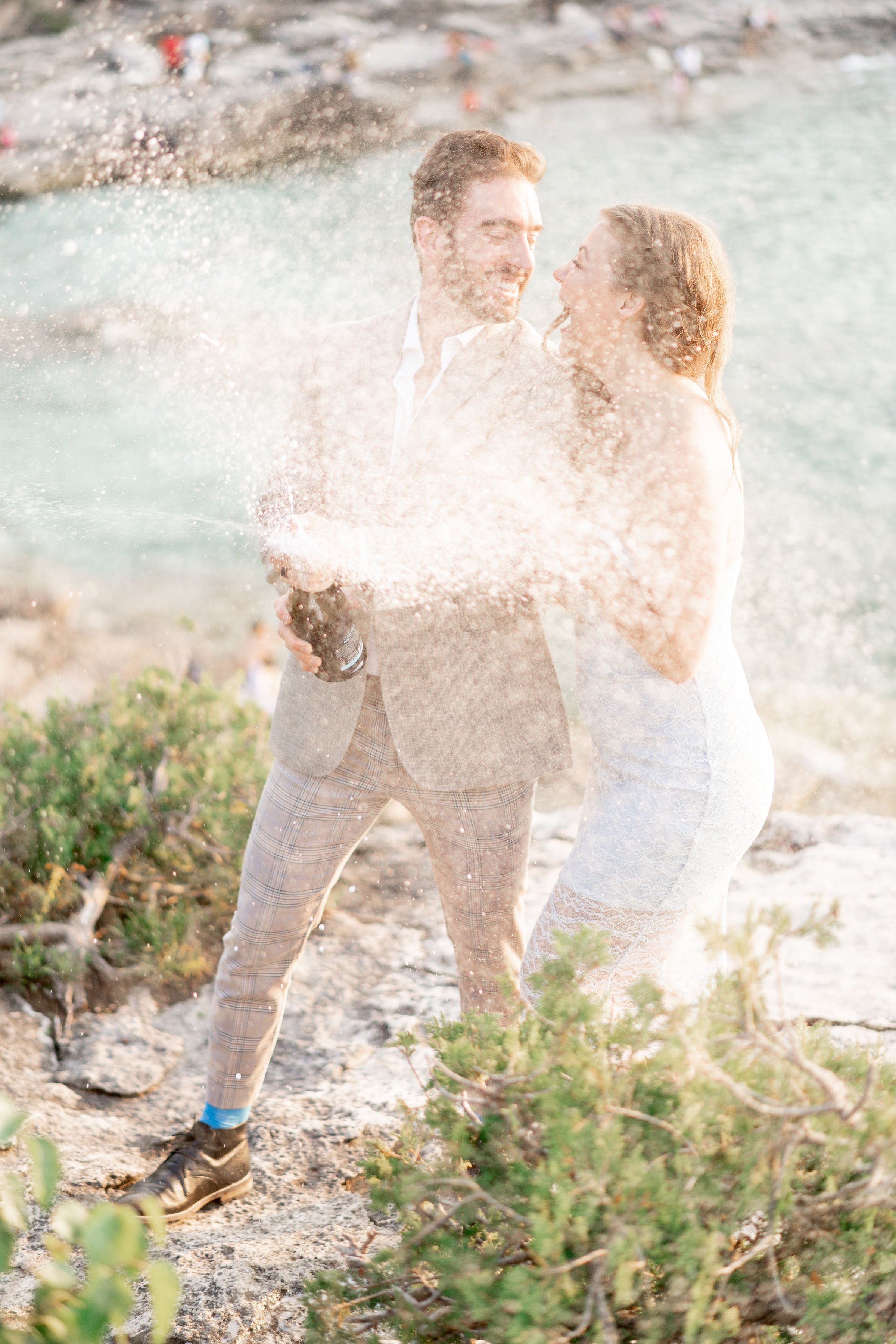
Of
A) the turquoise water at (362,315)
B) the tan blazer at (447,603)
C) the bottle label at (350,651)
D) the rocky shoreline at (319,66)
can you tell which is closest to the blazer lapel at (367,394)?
the tan blazer at (447,603)

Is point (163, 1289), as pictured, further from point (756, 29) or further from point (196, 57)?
point (756, 29)

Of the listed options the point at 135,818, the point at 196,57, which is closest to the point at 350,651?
the point at 135,818

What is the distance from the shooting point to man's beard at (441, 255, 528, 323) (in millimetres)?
1837

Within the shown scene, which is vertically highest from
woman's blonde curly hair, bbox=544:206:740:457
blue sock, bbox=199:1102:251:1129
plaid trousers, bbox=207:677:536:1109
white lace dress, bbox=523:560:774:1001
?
woman's blonde curly hair, bbox=544:206:740:457

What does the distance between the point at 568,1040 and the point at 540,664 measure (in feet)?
2.69

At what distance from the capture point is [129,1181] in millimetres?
2098

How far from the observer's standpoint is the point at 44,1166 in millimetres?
755

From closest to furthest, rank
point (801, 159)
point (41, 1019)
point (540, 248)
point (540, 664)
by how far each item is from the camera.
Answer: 1. point (540, 664)
2. point (41, 1019)
3. point (540, 248)
4. point (801, 159)

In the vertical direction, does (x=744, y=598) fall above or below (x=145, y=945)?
below

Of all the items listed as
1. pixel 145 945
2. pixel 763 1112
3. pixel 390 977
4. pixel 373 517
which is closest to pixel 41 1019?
pixel 145 945

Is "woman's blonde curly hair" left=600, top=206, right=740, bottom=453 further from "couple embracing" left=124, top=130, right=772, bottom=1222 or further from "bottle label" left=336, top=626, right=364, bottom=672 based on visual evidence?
"bottle label" left=336, top=626, right=364, bottom=672

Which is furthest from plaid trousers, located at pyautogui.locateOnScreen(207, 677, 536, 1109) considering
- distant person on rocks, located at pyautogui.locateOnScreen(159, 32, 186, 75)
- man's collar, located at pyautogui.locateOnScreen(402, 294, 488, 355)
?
distant person on rocks, located at pyautogui.locateOnScreen(159, 32, 186, 75)

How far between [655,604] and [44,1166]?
3.56 ft

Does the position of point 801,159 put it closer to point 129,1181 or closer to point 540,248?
point 540,248
